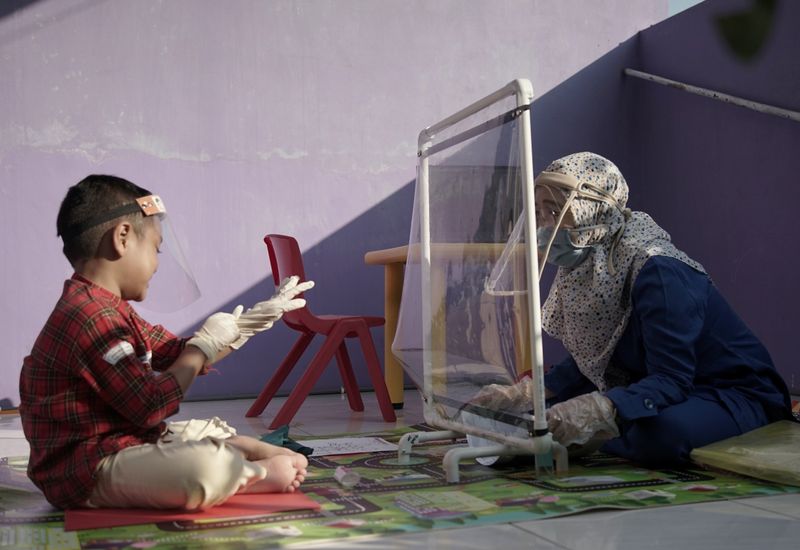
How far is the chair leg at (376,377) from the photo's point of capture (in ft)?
12.3

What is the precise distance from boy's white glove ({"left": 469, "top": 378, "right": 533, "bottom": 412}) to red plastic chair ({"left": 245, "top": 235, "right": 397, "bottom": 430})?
126 cm

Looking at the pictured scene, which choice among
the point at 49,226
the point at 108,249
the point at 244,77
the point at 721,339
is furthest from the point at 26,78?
the point at 721,339

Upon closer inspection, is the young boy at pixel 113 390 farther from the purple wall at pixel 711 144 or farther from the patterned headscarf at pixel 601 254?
the purple wall at pixel 711 144

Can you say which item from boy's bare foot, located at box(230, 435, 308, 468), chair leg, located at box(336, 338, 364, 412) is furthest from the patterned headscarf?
chair leg, located at box(336, 338, 364, 412)

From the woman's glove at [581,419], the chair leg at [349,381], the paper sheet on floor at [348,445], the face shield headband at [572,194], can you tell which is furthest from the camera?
the chair leg at [349,381]

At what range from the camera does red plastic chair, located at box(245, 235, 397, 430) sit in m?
3.68

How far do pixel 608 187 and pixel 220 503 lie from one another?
4.53 feet

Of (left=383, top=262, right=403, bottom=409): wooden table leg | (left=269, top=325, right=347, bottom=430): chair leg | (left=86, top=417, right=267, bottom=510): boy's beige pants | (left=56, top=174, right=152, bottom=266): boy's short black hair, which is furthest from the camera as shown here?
(left=383, top=262, right=403, bottom=409): wooden table leg

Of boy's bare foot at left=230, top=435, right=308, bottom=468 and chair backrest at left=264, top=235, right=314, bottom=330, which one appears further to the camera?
chair backrest at left=264, top=235, right=314, bottom=330

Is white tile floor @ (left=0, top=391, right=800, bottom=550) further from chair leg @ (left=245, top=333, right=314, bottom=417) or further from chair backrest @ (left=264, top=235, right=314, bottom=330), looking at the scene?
chair leg @ (left=245, top=333, right=314, bottom=417)

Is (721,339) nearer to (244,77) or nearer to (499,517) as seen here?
(499,517)

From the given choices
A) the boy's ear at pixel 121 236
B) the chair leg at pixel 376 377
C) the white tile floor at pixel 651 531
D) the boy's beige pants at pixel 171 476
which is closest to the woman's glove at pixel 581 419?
the white tile floor at pixel 651 531

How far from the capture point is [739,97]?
485 centimetres

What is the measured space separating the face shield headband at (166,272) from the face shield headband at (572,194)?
946mm
